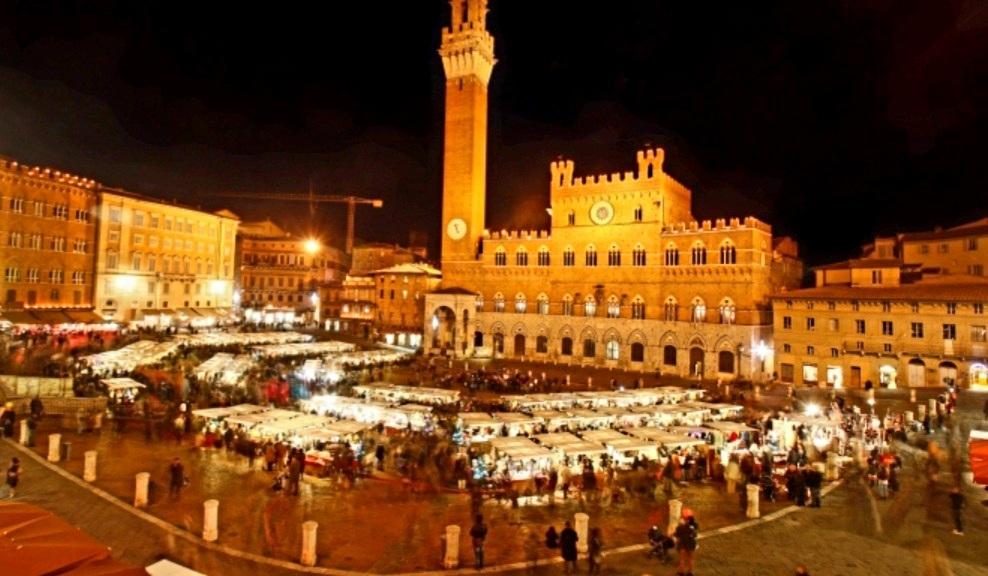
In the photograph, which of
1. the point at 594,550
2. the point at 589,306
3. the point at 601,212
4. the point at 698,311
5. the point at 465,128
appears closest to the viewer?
the point at 594,550

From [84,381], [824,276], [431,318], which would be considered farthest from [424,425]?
[824,276]

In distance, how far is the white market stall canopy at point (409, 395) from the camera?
83.4 feet

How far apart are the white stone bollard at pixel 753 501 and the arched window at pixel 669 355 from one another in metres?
27.3

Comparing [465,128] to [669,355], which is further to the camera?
[465,128]

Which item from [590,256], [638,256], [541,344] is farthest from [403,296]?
[638,256]

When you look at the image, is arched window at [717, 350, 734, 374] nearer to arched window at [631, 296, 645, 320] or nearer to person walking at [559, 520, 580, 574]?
arched window at [631, 296, 645, 320]

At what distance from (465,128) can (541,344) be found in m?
20.1

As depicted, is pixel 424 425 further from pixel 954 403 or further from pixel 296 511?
pixel 954 403

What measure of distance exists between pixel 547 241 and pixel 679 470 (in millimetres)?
32064

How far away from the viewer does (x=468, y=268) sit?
165 feet

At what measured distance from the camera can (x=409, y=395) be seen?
84.2 ft

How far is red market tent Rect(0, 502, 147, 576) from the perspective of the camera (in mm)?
5395

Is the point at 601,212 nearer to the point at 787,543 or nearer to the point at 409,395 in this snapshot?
the point at 409,395

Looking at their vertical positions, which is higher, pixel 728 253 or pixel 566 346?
pixel 728 253
